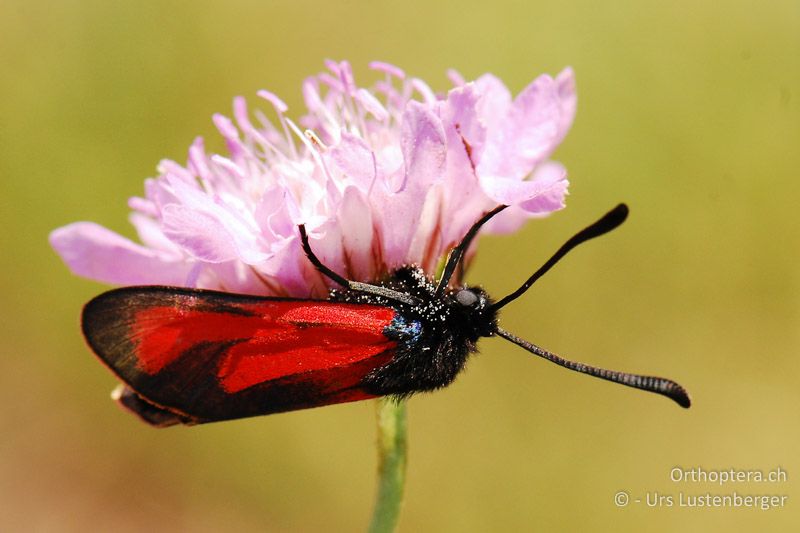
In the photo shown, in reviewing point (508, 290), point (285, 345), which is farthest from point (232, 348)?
point (508, 290)

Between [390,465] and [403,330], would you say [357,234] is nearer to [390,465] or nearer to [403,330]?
[403,330]

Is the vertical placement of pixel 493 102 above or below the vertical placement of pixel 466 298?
above

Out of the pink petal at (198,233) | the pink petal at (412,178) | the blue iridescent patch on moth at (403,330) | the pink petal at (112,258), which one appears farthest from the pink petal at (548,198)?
the pink petal at (112,258)

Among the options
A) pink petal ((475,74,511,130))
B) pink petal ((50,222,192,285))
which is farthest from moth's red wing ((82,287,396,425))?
pink petal ((475,74,511,130))

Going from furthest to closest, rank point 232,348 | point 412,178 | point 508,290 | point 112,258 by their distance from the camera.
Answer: point 508,290 < point 112,258 < point 412,178 < point 232,348

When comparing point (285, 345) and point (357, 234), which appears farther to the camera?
point (357, 234)

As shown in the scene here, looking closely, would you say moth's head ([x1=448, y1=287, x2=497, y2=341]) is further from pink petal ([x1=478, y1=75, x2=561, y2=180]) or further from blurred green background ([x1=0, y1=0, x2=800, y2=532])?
blurred green background ([x1=0, y1=0, x2=800, y2=532])

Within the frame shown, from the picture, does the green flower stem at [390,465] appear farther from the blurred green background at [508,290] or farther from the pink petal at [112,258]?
the blurred green background at [508,290]
